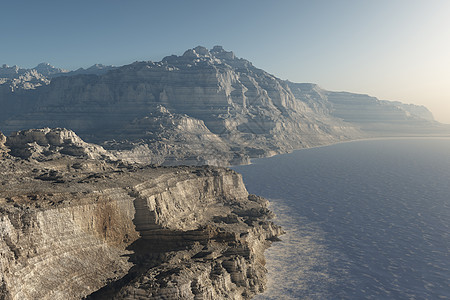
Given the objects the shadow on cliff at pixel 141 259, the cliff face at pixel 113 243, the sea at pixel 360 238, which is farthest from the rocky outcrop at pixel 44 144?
the sea at pixel 360 238

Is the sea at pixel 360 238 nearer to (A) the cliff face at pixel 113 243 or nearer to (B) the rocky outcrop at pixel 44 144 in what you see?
(A) the cliff face at pixel 113 243

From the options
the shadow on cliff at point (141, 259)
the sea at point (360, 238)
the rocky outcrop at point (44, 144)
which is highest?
the rocky outcrop at point (44, 144)

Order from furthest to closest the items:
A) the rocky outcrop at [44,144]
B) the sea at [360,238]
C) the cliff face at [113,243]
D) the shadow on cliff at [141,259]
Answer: the rocky outcrop at [44,144]
the sea at [360,238]
the shadow on cliff at [141,259]
the cliff face at [113,243]

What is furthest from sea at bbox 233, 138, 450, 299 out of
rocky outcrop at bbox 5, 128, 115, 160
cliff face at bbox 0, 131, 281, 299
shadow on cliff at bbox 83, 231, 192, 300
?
rocky outcrop at bbox 5, 128, 115, 160

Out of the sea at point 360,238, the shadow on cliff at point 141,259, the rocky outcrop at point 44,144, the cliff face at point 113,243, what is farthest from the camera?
the rocky outcrop at point 44,144

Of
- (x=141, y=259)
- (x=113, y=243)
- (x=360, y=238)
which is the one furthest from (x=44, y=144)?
(x=360, y=238)

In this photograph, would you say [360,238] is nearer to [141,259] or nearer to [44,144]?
[141,259]
